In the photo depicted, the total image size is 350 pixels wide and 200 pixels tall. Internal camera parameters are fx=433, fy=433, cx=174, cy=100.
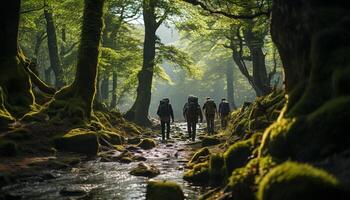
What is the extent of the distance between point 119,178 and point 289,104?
189 inches

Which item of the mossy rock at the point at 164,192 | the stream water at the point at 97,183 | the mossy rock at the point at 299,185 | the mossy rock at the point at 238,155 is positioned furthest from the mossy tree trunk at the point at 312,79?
the stream water at the point at 97,183

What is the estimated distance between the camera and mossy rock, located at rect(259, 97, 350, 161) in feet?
16.9

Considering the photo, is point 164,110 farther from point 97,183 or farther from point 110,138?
point 97,183

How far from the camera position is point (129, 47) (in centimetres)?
4175

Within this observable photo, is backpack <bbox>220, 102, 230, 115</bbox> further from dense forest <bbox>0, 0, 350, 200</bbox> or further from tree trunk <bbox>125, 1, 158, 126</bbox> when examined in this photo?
tree trunk <bbox>125, 1, 158, 126</bbox>

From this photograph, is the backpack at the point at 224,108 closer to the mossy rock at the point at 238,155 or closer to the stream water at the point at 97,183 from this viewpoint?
the stream water at the point at 97,183

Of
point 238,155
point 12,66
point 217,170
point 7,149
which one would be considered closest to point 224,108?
point 12,66

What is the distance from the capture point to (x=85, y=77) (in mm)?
18547

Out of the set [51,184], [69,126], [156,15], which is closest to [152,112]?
[156,15]

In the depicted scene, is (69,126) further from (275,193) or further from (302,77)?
(275,193)

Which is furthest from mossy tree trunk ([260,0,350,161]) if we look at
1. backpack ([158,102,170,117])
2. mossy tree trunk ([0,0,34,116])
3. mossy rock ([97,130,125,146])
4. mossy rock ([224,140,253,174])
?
backpack ([158,102,170,117])

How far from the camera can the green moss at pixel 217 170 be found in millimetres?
8795

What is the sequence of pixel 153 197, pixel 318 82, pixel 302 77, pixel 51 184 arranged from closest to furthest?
pixel 318 82
pixel 153 197
pixel 302 77
pixel 51 184

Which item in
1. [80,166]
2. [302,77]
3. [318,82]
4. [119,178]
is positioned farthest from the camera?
[80,166]
